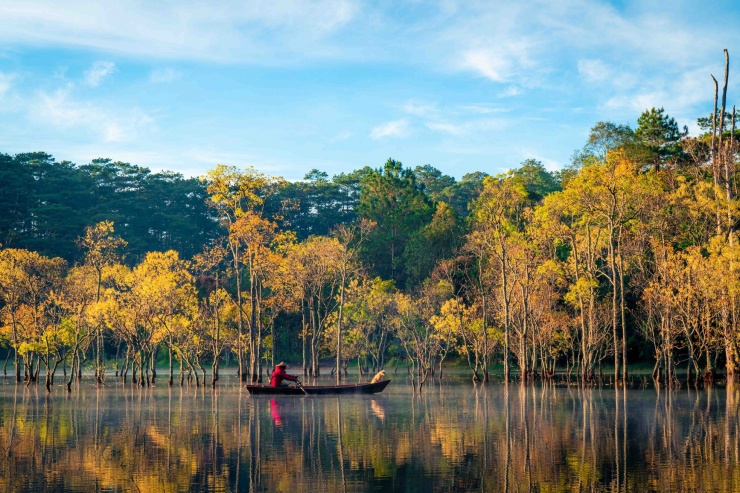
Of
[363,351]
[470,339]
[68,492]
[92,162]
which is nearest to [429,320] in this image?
[470,339]

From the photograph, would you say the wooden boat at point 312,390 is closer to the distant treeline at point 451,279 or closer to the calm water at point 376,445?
the calm water at point 376,445

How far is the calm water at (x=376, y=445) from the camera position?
16.5 m

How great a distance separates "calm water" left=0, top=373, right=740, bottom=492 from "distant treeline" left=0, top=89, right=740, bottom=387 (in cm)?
1503

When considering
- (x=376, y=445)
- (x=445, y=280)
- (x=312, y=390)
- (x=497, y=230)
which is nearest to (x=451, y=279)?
(x=445, y=280)

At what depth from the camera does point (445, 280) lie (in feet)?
240

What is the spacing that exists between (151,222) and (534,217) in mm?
61387

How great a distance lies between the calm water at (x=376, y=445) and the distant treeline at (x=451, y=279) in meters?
15.0

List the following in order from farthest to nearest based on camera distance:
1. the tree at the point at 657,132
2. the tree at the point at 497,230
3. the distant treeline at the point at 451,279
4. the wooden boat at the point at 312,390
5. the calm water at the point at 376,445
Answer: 1. the tree at the point at 657,132
2. the tree at the point at 497,230
3. the distant treeline at the point at 451,279
4. the wooden boat at the point at 312,390
5. the calm water at the point at 376,445

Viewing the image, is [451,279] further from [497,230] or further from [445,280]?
[497,230]

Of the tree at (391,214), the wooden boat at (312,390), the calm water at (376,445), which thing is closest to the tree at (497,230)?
the tree at (391,214)

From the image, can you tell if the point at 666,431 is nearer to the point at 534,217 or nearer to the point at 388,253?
the point at 534,217

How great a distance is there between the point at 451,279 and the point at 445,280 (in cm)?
56

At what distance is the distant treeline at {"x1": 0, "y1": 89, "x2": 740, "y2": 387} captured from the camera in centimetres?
5231

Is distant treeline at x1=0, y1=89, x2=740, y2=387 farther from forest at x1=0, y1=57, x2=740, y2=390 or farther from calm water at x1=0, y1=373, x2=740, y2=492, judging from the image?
calm water at x1=0, y1=373, x2=740, y2=492
